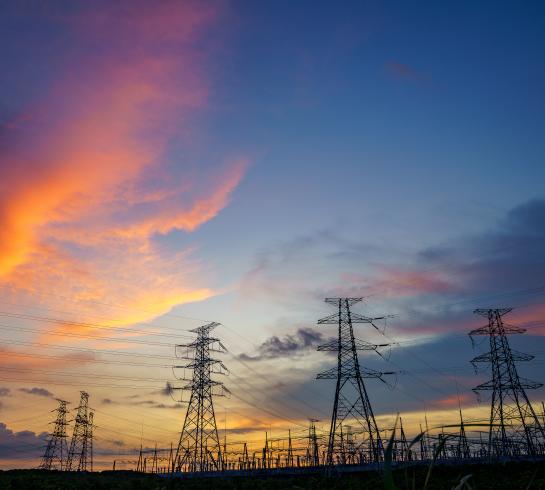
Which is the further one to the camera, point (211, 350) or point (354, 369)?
point (211, 350)

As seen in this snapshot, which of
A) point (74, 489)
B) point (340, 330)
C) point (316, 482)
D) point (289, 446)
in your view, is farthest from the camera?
point (289, 446)

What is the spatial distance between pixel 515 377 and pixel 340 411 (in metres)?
28.8

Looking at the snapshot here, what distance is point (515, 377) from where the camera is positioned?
76625 mm

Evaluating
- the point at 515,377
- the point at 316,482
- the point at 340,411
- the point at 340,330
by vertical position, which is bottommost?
the point at 316,482

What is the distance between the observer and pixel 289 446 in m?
94.4

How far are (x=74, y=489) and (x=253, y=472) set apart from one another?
137ft

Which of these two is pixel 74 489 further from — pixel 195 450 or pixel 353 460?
pixel 353 460

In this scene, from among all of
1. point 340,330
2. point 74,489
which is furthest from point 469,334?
point 74,489

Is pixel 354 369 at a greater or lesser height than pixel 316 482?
greater

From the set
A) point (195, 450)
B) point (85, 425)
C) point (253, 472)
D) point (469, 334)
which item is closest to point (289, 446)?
point (253, 472)

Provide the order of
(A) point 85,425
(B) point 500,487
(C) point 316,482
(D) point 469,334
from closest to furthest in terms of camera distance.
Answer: (B) point 500,487, (C) point 316,482, (D) point 469,334, (A) point 85,425

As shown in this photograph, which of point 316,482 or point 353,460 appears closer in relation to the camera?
point 316,482

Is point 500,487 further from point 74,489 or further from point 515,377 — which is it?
point 515,377

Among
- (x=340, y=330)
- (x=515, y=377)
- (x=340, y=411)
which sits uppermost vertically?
(x=340, y=330)
